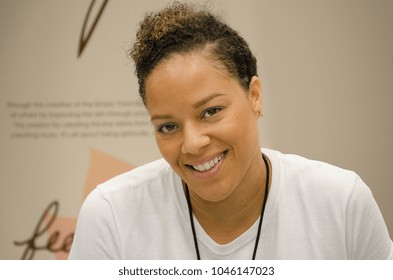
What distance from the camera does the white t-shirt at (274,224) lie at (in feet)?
2.97

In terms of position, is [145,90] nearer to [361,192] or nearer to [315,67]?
[361,192]

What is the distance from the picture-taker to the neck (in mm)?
949

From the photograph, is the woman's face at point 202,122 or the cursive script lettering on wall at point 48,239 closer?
the woman's face at point 202,122

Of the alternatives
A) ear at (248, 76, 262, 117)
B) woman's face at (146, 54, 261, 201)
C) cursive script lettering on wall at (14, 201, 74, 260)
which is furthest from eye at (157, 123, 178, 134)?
cursive script lettering on wall at (14, 201, 74, 260)

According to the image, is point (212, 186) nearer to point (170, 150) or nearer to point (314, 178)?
point (170, 150)

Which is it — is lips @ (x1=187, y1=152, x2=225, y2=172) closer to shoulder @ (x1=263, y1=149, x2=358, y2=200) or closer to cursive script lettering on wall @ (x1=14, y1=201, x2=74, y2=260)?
shoulder @ (x1=263, y1=149, x2=358, y2=200)

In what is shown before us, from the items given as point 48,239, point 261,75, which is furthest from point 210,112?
point 48,239

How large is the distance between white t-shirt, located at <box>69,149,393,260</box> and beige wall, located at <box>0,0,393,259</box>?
1.52ft

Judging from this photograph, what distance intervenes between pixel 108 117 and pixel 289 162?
27.0 inches

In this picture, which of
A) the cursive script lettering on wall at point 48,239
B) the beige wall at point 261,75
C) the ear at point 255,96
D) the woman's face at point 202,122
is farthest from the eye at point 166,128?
the cursive script lettering on wall at point 48,239

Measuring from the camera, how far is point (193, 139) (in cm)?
80

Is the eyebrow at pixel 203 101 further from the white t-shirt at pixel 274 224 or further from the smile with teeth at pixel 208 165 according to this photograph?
the white t-shirt at pixel 274 224

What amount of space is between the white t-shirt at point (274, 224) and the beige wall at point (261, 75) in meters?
0.46

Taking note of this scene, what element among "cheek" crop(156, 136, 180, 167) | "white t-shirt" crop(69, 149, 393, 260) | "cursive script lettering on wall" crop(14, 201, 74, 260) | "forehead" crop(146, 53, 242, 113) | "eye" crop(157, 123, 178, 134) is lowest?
"cursive script lettering on wall" crop(14, 201, 74, 260)
